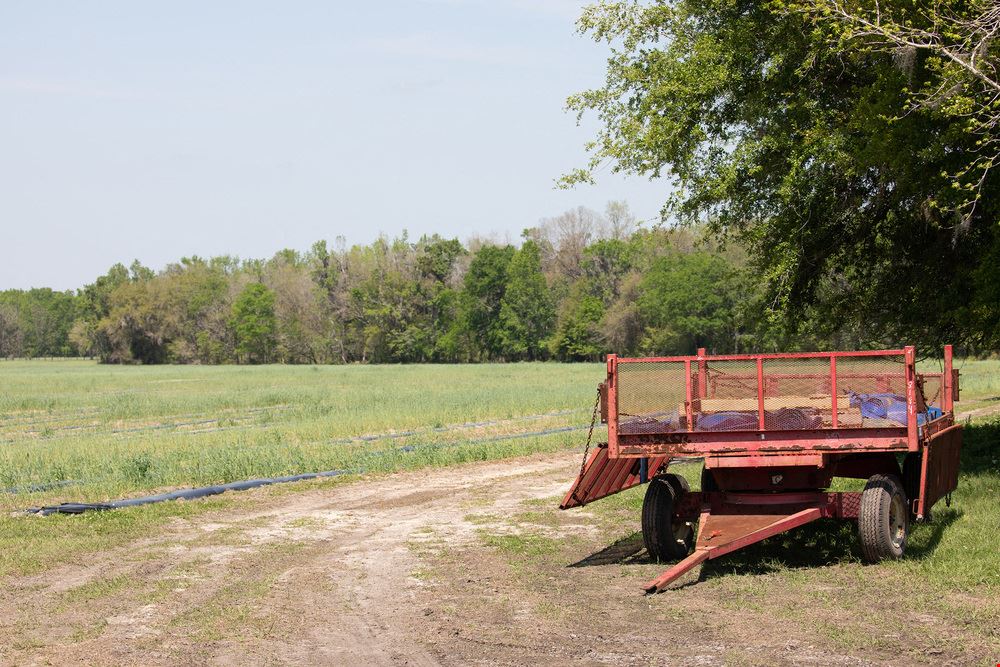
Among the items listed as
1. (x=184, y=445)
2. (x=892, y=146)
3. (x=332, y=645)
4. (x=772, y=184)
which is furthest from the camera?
(x=184, y=445)

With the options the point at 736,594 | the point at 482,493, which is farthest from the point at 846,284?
the point at 736,594

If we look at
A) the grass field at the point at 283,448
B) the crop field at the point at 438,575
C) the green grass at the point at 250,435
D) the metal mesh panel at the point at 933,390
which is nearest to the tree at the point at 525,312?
the green grass at the point at 250,435

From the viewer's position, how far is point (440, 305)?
141 metres

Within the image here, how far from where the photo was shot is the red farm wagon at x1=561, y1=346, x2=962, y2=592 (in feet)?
35.3

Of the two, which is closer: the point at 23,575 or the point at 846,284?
the point at 23,575

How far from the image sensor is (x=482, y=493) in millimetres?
17875

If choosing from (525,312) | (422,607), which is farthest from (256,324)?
(422,607)

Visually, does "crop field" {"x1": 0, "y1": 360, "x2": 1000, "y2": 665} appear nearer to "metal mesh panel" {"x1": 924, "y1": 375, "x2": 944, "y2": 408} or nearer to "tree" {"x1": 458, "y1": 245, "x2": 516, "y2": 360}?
"metal mesh panel" {"x1": 924, "y1": 375, "x2": 944, "y2": 408}

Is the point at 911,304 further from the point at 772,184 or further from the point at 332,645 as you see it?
the point at 332,645

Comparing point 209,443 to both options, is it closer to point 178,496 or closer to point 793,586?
point 178,496

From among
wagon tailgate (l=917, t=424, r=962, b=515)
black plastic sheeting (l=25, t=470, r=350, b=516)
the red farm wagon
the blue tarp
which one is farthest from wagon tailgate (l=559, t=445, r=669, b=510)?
black plastic sheeting (l=25, t=470, r=350, b=516)

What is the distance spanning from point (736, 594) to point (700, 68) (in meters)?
10.9

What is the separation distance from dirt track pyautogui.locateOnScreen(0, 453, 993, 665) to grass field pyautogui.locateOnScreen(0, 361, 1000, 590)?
1188 mm

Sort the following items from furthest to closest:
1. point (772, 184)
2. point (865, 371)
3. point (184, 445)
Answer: point (184, 445), point (772, 184), point (865, 371)
